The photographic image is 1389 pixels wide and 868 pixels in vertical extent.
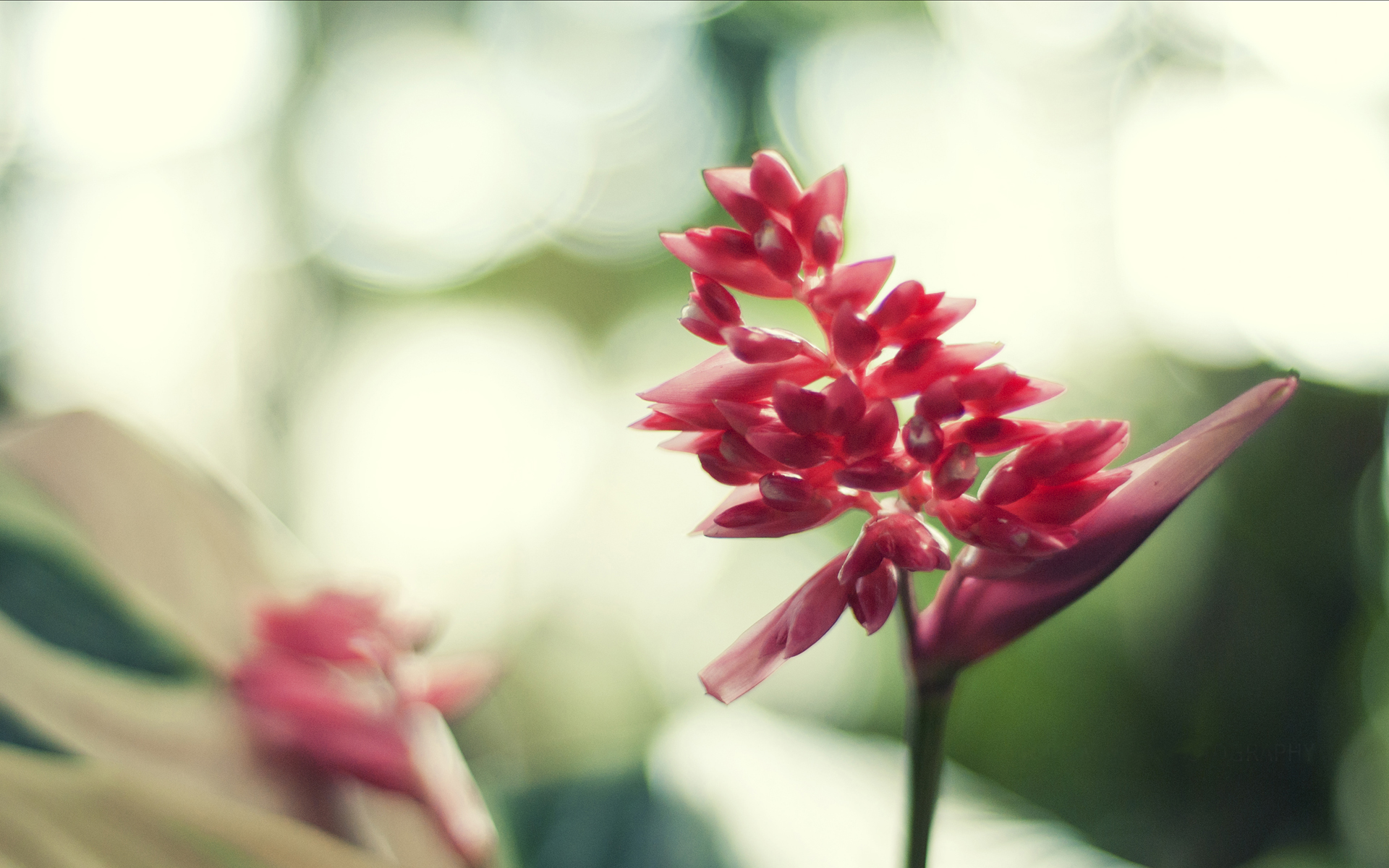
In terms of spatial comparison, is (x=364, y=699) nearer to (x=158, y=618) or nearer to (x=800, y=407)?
(x=158, y=618)

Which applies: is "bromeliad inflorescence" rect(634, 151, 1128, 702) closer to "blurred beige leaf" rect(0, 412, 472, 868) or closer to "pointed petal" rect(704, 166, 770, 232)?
"pointed petal" rect(704, 166, 770, 232)

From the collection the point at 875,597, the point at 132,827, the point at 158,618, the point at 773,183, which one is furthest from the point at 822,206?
the point at 158,618

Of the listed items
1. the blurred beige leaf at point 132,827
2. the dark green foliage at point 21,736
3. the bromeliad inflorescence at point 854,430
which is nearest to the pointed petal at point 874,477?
the bromeliad inflorescence at point 854,430

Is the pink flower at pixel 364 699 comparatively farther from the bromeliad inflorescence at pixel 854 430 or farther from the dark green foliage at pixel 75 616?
the bromeliad inflorescence at pixel 854 430

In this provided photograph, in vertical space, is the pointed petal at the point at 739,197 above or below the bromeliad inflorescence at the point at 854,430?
above

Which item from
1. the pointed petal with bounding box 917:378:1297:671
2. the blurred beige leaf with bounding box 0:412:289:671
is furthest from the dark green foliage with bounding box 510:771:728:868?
the pointed petal with bounding box 917:378:1297:671

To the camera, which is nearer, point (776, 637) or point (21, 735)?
point (776, 637)

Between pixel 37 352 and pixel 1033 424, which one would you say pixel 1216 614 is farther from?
pixel 37 352

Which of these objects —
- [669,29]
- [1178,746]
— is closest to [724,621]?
[1178,746]

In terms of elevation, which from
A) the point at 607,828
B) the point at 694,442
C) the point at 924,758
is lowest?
the point at 607,828
